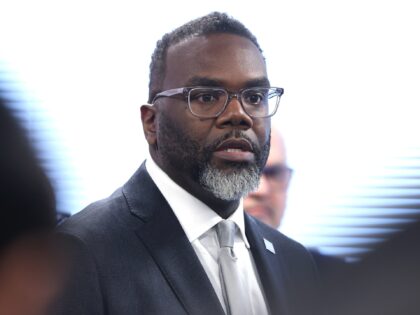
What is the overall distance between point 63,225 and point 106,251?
101 millimetres

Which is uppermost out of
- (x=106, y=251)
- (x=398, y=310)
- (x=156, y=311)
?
(x=398, y=310)

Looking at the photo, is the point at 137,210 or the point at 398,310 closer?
the point at 398,310

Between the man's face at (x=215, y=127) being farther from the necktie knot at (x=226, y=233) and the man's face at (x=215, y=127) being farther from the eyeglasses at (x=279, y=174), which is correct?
the eyeglasses at (x=279, y=174)

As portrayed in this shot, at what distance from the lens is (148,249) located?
4.11 feet

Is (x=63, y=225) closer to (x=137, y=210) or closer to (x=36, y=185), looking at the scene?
(x=137, y=210)

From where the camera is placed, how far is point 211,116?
4.14ft

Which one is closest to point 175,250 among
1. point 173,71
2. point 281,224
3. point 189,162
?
point 189,162

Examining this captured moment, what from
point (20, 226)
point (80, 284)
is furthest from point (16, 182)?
point (80, 284)

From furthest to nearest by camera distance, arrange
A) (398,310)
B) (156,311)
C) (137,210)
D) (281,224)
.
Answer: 1. (281,224)
2. (137,210)
3. (156,311)
4. (398,310)

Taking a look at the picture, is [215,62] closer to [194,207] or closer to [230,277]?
[194,207]

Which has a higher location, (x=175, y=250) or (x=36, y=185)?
(x=36, y=185)

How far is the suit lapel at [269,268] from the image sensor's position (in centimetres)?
130

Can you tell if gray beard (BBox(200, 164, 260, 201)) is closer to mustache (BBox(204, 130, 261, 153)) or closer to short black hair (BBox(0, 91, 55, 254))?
mustache (BBox(204, 130, 261, 153))

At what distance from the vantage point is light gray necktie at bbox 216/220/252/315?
1226 millimetres
